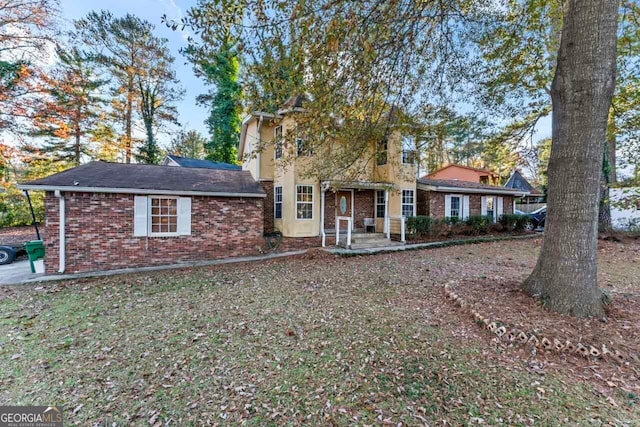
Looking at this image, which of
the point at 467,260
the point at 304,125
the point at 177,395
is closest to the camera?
the point at 177,395

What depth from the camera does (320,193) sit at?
12.1 metres

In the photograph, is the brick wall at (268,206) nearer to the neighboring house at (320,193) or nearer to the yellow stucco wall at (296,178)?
the neighboring house at (320,193)

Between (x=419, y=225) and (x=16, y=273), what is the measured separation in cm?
1513

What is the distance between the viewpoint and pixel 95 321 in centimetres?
470

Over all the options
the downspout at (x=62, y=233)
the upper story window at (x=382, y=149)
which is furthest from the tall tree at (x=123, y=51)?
the upper story window at (x=382, y=149)

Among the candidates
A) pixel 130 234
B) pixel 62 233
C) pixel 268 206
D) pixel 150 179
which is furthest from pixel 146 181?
pixel 268 206

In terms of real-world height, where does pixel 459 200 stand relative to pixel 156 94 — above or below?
below

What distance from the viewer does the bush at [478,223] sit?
14413 mm

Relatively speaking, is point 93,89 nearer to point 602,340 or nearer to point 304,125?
point 304,125

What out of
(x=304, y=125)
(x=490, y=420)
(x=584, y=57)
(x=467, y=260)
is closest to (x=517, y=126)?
(x=467, y=260)

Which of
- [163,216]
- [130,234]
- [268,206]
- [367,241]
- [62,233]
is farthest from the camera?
[268,206]

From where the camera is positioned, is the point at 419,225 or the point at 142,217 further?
the point at 419,225

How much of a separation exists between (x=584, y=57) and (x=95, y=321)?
8.97 metres

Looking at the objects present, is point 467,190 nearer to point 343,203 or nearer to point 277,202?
point 343,203
